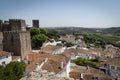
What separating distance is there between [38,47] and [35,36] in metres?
2.63

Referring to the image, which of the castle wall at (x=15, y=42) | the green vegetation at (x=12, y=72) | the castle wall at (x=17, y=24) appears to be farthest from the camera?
the castle wall at (x=17, y=24)

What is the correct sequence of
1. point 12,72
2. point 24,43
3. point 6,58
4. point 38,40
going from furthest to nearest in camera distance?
1. point 38,40
2. point 24,43
3. point 6,58
4. point 12,72

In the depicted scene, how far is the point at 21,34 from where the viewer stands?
31516mm

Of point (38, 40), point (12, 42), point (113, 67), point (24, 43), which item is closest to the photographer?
point (12, 42)

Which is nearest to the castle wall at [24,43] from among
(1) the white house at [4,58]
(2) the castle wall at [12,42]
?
(2) the castle wall at [12,42]

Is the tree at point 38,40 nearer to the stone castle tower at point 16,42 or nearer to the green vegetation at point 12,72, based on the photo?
the stone castle tower at point 16,42

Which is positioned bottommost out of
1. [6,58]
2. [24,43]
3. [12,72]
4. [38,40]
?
[6,58]

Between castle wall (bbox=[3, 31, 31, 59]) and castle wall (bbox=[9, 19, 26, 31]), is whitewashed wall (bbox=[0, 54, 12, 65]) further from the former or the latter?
castle wall (bbox=[9, 19, 26, 31])

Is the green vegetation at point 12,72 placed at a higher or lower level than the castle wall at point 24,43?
lower

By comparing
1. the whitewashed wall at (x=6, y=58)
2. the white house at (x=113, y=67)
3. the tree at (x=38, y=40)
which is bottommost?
the white house at (x=113, y=67)

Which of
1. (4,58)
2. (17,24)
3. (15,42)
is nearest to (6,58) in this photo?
(4,58)

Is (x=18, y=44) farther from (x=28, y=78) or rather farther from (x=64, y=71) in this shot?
(x=28, y=78)

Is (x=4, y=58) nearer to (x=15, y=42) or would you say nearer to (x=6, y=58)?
(x=6, y=58)

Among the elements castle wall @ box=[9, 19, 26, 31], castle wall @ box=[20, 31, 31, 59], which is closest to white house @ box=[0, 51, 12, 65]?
castle wall @ box=[20, 31, 31, 59]
